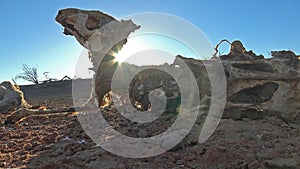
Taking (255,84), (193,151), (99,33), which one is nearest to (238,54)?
(255,84)

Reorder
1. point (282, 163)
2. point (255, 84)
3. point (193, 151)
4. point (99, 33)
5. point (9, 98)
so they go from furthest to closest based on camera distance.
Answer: point (9, 98)
point (99, 33)
point (255, 84)
point (193, 151)
point (282, 163)

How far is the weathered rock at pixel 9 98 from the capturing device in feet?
29.8

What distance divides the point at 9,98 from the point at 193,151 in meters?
7.38

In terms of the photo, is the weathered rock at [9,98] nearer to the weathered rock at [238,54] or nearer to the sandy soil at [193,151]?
the sandy soil at [193,151]

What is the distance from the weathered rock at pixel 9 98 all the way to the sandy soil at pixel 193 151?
418 centimetres

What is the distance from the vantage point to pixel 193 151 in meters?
3.62

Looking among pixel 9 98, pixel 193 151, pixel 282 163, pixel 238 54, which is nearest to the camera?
pixel 282 163

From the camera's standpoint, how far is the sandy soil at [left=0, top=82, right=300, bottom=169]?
3.24 meters

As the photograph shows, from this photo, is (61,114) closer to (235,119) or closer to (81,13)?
(81,13)

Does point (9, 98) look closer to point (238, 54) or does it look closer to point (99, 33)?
point (99, 33)

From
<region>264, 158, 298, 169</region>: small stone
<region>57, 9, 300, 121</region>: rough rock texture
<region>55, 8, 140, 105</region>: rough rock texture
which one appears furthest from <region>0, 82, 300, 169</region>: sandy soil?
<region>55, 8, 140, 105</region>: rough rock texture

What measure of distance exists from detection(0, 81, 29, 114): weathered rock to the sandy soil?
4.18 metres

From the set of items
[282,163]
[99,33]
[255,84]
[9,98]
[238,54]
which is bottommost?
[282,163]

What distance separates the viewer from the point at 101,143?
4.16 m
